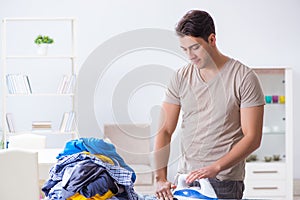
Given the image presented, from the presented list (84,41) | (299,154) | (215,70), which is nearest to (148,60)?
(84,41)

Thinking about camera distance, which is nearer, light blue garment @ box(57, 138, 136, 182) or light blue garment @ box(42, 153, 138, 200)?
light blue garment @ box(42, 153, 138, 200)

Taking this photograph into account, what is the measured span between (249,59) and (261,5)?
0.55m

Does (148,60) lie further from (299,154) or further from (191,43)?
(191,43)

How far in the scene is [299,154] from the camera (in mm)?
5805

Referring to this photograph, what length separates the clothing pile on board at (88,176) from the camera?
6.05 feet

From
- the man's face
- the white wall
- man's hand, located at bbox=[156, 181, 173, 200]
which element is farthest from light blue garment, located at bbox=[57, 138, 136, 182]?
the white wall

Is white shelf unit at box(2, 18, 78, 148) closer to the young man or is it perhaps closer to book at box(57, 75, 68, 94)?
book at box(57, 75, 68, 94)

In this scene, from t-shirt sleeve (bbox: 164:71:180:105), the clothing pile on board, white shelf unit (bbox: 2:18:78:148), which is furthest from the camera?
white shelf unit (bbox: 2:18:78:148)

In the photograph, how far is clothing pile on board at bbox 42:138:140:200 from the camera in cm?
184

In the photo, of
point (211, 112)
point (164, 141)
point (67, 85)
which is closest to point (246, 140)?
point (211, 112)

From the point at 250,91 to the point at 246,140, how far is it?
0.62ft

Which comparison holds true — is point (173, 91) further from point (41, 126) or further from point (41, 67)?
point (41, 67)

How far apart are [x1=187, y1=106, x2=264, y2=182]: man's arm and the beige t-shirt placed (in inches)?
1.4

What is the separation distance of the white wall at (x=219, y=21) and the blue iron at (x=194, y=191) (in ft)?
12.0
